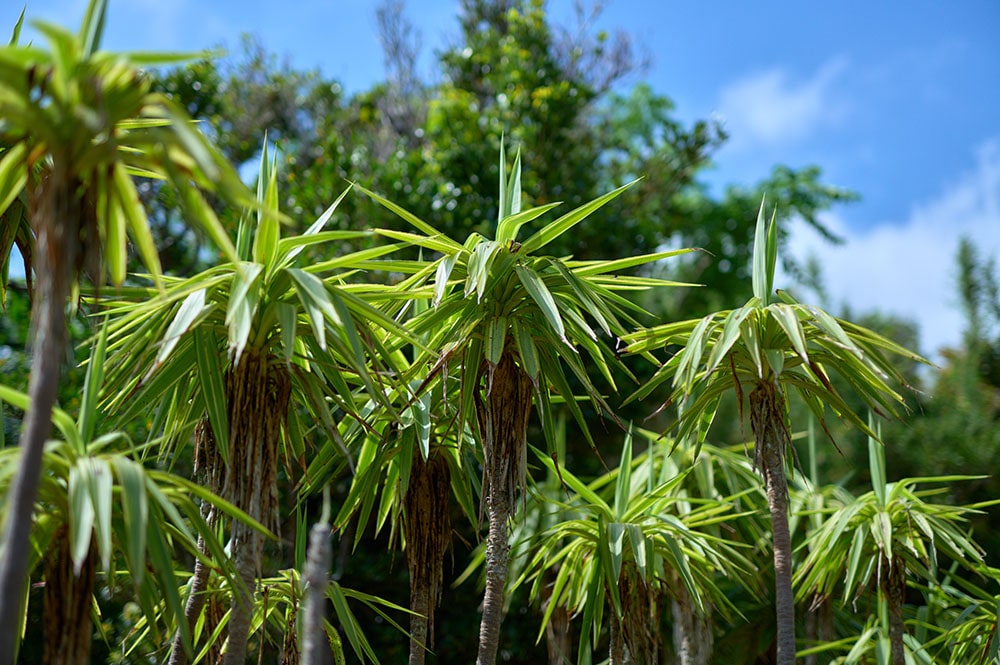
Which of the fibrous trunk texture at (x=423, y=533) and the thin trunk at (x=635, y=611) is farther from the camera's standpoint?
the thin trunk at (x=635, y=611)

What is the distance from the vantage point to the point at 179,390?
454cm

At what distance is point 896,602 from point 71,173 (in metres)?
5.43

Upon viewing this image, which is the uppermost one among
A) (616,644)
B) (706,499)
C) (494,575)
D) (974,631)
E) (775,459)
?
(775,459)

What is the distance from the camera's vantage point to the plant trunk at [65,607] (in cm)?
336

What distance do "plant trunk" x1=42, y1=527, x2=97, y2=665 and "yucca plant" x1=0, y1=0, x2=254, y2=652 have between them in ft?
2.25

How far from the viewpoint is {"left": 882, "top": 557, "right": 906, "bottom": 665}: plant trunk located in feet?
19.2

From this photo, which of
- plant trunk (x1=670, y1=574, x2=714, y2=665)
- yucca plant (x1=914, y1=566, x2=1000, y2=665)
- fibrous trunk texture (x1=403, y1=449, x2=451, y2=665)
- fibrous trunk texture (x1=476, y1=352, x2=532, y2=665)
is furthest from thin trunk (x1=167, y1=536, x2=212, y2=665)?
yucca plant (x1=914, y1=566, x2=1000, y2=665)

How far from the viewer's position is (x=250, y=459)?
13.5 ft

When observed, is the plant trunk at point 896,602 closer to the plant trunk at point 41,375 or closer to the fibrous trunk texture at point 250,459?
the fibrous trunk texture at point 250,459

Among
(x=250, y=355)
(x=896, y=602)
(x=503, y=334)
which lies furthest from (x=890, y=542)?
(x=250, y=355)

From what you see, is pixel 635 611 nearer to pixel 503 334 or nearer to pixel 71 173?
pixel 503 334

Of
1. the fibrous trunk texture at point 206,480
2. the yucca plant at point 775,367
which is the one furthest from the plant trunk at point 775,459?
the fibrous trunk texture at point 206,480

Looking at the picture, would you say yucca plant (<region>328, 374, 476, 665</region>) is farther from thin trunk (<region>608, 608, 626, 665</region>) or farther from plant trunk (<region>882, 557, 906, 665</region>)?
plant trunk (<region>882, 557, 906, 665</region>)

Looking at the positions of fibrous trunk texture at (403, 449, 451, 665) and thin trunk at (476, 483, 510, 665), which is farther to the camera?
fibrous trunk texture at (403, 449, 451, 665)
